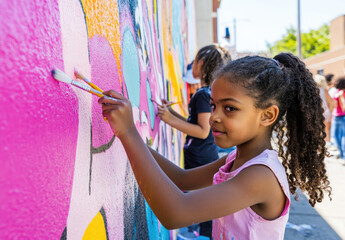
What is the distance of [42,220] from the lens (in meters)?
0.65

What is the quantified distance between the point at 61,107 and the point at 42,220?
263mm

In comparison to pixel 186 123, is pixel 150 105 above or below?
above

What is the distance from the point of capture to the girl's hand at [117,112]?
3.12 ft

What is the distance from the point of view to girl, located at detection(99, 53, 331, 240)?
100 cm

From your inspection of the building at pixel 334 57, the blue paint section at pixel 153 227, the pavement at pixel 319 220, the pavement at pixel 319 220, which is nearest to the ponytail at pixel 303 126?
the blue paint section at pixel 153 227

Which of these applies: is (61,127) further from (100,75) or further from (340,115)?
(340,115)

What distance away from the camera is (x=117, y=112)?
95 centimetres

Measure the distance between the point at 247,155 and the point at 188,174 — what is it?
360 millimetres

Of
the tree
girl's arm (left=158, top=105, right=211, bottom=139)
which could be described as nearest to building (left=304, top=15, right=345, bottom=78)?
the tree

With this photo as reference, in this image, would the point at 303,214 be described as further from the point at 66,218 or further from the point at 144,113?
the point at 66,218

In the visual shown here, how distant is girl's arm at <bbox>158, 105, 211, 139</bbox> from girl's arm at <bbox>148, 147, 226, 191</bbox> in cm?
63

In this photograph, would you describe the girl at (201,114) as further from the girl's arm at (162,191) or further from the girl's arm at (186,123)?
the girl's arm at (162,191)

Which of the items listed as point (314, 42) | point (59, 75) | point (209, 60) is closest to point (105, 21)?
point (59, 75)

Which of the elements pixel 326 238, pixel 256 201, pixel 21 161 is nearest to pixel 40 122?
pixel 21 161
